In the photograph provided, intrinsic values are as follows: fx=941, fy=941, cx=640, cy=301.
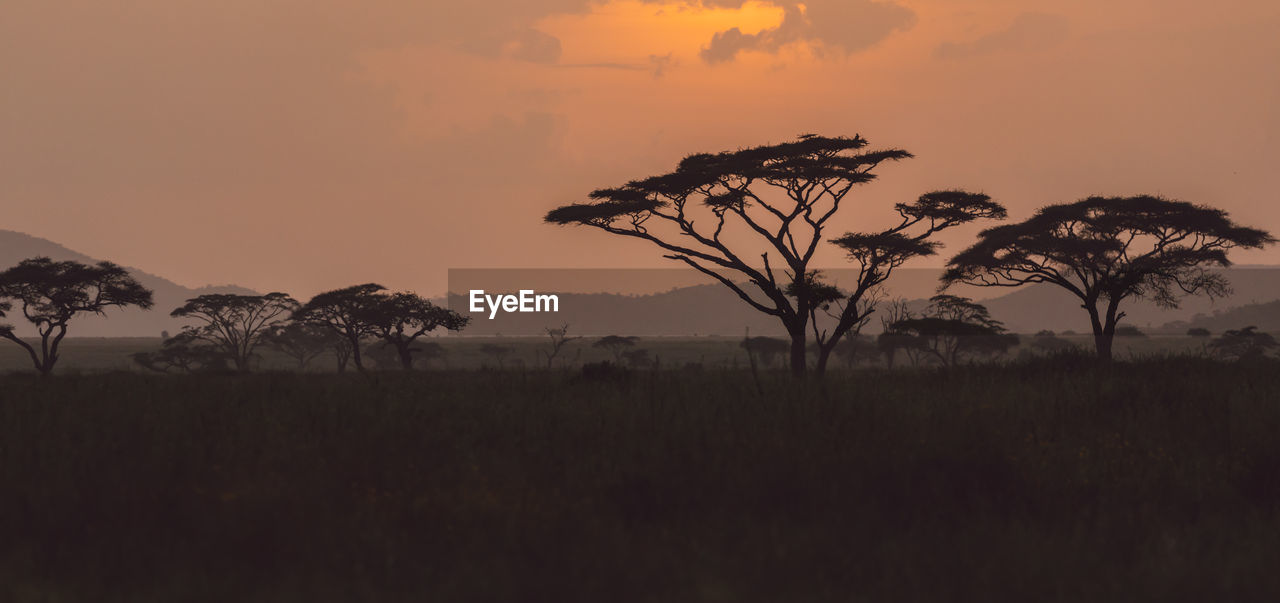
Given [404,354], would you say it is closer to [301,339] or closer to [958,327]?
[301,339]

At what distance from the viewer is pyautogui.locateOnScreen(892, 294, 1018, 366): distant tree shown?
60.1 metres

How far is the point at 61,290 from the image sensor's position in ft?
185

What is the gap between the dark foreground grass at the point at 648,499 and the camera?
5.92 m

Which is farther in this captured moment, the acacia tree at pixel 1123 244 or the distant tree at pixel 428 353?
the distant tree at pixel 428 353

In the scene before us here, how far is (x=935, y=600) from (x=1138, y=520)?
2.60m

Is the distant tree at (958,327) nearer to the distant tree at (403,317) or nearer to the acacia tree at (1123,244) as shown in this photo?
the acacia tree at (1123,244)

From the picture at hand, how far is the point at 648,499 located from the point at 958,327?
56.4m

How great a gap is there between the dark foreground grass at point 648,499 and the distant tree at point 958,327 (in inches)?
1226

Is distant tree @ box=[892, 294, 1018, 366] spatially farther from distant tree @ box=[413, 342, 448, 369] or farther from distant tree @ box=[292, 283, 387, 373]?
distant tree @ box=[413, 342, 448, 369]

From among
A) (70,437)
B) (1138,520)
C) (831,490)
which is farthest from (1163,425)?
(70,437)

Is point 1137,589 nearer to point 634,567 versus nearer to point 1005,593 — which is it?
point 1005,593

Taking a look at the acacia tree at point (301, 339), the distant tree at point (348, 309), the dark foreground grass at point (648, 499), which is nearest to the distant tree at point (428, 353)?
the acacia tree at point (301, 339)

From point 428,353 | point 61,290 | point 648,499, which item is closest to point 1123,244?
point 648,499

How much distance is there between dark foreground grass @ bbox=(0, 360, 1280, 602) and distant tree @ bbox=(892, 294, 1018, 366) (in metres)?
31.1
